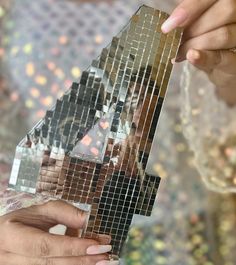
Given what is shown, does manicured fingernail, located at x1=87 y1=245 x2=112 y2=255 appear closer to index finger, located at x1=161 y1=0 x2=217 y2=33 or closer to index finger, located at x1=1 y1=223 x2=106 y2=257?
index finger, located at x1=1 y1=223 x2=106 y2=257

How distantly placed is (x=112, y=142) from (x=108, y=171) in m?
0.03

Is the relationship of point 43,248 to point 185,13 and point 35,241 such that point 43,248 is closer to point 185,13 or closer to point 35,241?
point 35,241

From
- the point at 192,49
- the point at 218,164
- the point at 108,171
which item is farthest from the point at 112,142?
the point at 218,164

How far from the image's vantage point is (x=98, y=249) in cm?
55

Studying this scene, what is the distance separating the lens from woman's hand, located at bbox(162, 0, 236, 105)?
0.53 meters

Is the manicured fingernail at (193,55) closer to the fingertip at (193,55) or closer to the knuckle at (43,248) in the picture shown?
the fingertip at (193,55)

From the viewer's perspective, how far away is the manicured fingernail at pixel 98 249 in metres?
0.54

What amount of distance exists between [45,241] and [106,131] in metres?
0.15

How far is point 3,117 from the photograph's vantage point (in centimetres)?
97

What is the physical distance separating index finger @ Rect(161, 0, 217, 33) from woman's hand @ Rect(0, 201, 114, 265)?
0.25m

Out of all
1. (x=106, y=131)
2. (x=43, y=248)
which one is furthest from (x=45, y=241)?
(x=106, y=131)

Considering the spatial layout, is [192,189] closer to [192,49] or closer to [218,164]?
[218,164]

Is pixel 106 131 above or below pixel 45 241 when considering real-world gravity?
above


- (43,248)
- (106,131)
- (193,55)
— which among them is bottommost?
(43,248)
